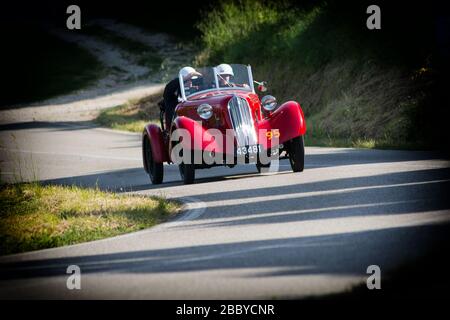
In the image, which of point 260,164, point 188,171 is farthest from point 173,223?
point 260,164

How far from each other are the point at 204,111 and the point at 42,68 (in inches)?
2140

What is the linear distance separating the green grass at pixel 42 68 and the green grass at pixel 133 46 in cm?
269

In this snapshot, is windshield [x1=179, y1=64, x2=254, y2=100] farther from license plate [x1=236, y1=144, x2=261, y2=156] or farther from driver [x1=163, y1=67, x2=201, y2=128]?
license plate [x1=236, y1=144, x2=261, y2=156]

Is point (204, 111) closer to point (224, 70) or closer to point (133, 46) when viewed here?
point (224, 70)

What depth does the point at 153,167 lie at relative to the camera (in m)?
19.3

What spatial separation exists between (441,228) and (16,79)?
57.9 m

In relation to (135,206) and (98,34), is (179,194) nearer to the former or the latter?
(135,206)

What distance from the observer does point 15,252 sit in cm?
1204

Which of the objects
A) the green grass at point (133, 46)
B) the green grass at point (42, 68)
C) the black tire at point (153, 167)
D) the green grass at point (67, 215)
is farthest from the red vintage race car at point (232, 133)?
the green grass at point (133, 46)

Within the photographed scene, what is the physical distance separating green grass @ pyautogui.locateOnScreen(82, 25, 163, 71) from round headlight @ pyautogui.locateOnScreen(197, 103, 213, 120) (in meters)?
45.7

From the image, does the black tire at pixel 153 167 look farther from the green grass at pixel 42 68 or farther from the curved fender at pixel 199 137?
the green grass at pixel 42 68

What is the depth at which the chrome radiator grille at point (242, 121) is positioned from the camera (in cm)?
1736

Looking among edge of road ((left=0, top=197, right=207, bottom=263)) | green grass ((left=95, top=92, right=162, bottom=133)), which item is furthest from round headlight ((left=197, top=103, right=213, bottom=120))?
green grass ((left=95, top=92, right=162, bottom=133))

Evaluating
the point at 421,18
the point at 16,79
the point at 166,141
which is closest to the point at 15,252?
the point at 166,141
